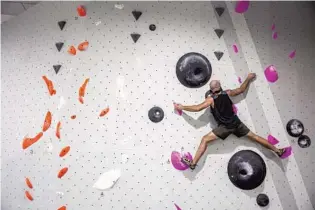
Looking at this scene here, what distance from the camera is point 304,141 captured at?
3.11 m

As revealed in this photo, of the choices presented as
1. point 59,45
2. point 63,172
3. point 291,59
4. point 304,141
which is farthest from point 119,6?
point 304,141

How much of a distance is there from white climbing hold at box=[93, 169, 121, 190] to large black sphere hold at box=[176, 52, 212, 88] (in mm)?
983

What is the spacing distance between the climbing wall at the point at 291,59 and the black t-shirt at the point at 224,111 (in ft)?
1.81

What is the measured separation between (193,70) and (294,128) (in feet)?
3.54

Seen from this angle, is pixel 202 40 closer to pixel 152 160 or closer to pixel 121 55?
pixel 121 55

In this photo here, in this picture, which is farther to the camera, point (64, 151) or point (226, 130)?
point (64, 151)

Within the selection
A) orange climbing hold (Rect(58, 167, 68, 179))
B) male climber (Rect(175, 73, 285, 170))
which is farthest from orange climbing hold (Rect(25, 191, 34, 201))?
male climber (Rect(175, 73, 285, 170))

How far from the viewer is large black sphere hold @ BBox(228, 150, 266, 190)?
2.93 metres

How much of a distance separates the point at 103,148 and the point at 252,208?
4.62 feet

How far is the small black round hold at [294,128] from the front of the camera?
10.1 ft

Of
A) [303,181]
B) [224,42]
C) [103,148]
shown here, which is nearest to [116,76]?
[103,148]

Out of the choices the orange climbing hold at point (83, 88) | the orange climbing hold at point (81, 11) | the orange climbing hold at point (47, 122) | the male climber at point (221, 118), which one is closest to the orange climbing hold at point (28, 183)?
the orange climbing hold at point (47, 122)

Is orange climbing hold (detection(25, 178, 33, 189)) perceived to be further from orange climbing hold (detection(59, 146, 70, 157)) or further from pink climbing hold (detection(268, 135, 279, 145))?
pink climbing hold (detection(268, 135, 279, 145))

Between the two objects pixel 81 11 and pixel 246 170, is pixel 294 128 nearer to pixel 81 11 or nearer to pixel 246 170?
pixel 246 170
